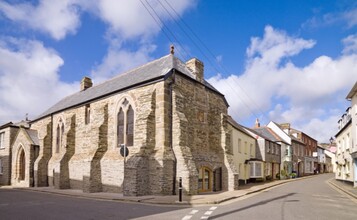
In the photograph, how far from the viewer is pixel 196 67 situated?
2181 centimetres

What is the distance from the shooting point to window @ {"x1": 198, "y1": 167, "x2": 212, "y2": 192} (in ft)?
63.3

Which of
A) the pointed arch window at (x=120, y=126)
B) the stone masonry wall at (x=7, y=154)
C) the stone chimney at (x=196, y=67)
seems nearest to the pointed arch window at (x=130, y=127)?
the pointed arch window at (x=120, y=126)

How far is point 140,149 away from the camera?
17547mm

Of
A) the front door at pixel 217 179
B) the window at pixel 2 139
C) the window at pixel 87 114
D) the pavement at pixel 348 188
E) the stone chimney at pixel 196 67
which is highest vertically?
the stone chimney at pixel 196 67

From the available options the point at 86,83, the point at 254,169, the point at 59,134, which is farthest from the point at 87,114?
the point at 254,169

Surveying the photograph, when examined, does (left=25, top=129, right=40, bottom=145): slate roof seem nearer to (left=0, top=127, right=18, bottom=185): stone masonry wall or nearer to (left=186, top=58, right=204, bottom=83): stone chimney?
(left=0, top=127, right=18, bottom=185): stone masonry wall

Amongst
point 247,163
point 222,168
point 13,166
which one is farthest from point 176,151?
point 13,166

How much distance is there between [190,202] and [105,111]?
10573 millimetres

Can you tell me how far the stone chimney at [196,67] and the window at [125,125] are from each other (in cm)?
541

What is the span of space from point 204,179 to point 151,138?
186 inches

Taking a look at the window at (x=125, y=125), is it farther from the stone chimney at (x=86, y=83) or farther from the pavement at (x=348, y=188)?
the pavement at (x=348, y=188)

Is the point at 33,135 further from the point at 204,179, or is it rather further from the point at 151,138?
the point at 204,179

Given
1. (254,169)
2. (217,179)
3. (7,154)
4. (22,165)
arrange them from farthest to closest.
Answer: (254,169) < (7,154) < (22,165) < (217,179)

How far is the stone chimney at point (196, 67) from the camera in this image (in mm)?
21688
